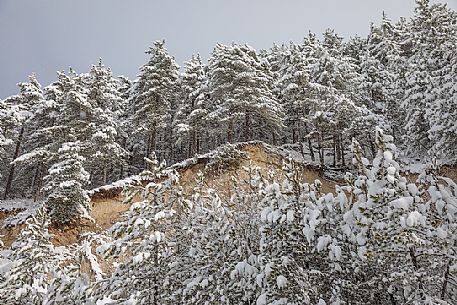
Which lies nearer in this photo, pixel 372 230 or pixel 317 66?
pixel 372 230

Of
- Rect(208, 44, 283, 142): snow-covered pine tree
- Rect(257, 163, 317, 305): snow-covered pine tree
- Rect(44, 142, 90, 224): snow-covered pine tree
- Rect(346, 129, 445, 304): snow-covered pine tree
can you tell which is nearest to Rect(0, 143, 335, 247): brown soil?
Rect(44, 142, 90, 224): snow-covered pine tree

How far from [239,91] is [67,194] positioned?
12964mm

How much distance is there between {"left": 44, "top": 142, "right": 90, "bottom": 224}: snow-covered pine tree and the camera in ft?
59.6

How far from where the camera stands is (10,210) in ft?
70.7

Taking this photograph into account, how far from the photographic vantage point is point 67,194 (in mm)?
18234

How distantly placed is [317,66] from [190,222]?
22.4m

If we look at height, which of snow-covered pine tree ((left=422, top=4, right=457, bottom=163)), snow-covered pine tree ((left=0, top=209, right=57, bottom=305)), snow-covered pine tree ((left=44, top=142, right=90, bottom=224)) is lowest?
snow-covered pine tree ((left=0, top=209, right=57, bottom=305))

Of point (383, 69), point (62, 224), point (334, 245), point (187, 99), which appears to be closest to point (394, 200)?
point (334, 245)

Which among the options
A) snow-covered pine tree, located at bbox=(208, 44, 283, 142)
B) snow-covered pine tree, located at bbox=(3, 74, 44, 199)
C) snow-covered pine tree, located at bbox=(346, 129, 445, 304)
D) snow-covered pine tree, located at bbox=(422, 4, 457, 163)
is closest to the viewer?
snow-covered pine tree, located at bbox=(346, 129, 445, 304)

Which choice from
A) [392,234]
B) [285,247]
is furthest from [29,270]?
[392,234]

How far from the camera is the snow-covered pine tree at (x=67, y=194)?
59.6 ft

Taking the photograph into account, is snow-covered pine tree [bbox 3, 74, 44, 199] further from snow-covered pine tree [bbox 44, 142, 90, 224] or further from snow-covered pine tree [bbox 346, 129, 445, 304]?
snow-covered pine tree [bbox 346, 129, 445, 304]

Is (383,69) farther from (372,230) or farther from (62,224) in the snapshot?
(372,230)

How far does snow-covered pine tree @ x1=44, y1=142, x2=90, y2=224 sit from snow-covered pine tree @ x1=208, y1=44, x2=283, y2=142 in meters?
10.4
